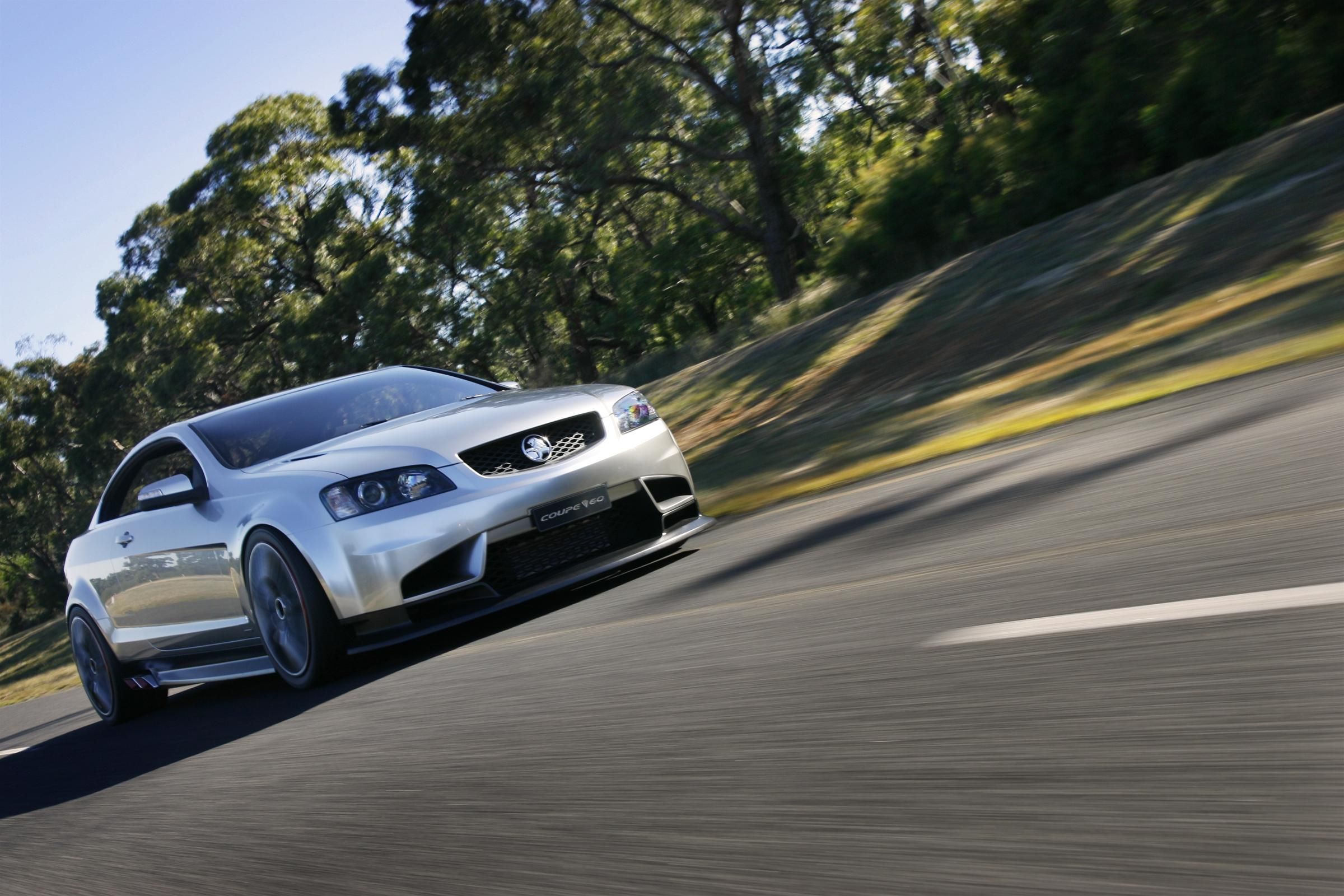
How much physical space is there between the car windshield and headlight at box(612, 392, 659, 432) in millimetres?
1082

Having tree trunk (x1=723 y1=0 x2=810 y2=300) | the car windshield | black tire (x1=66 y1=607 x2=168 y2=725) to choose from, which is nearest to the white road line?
the car windshield

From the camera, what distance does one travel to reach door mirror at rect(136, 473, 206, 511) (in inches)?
267

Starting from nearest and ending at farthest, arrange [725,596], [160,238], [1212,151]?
[725,596]
[1212,151]
[160,238]

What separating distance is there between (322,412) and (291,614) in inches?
56.4

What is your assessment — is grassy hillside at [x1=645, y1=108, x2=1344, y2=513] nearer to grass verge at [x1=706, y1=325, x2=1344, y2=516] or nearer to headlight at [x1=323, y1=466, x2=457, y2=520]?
Result: grass verge at [x1=706, y1=325, x2=1344, y2=516]

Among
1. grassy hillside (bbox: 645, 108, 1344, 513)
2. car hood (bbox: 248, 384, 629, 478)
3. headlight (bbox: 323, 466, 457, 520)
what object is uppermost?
car hood (bbox: 248, 384, 629, 478)

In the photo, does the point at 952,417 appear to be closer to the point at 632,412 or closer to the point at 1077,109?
the point at 632,412

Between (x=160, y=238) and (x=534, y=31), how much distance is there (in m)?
24.9

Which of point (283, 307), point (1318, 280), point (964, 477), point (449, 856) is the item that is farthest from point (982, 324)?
point (283, 307)

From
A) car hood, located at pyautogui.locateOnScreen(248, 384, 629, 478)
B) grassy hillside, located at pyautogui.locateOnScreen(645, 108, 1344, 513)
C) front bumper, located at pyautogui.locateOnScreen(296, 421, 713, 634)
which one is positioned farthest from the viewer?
grassy hillside, located at pyautogui.locateOnScreen(645, 108, 1344, 513)

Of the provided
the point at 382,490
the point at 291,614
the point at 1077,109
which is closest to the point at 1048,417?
the point at 382,490

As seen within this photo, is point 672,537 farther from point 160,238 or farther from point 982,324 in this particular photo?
point 160,238

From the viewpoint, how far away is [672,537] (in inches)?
273

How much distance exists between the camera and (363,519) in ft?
20.1
